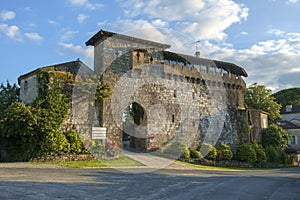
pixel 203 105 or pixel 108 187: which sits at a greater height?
pixel 203 105

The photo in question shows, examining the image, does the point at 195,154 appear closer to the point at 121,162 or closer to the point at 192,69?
the point at 121,162

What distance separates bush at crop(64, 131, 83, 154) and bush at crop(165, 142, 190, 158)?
747 cm

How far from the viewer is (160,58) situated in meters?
23.1

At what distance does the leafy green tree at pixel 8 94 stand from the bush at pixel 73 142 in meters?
6.80

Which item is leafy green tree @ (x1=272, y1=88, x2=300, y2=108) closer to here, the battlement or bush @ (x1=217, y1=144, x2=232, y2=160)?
the battlement

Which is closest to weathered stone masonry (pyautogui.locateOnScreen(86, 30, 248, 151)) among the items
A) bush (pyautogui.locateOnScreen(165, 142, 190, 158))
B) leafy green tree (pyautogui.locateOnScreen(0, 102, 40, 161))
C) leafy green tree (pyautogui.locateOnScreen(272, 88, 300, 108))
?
bush (pyautogui.locateOnScreen(165, 142, 190, 158))

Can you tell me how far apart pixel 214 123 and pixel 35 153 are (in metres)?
16.2

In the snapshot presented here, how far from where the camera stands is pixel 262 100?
39750 mm

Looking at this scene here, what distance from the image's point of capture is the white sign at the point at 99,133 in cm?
1801

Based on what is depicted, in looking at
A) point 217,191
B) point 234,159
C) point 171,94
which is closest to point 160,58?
point 171,94

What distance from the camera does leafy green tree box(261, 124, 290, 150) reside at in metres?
28.6

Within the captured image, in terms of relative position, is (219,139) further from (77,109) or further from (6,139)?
(6,139)

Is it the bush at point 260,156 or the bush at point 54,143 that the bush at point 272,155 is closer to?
the bush at point 260,156

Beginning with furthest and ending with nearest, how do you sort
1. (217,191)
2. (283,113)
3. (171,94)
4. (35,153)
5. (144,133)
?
(283,113), (171,94), (144,133), (35,153), (217,191)
